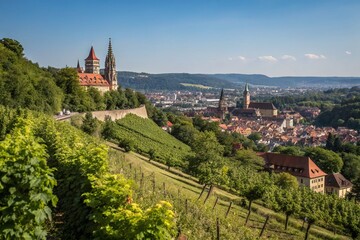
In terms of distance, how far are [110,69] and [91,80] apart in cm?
597

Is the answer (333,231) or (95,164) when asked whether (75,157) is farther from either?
(333,231)

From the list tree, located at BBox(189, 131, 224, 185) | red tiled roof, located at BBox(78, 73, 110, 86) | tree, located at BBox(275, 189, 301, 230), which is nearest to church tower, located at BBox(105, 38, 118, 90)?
red tiled roof, located at BBox(78, 73, 110, 86)

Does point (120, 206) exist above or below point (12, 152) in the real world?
below

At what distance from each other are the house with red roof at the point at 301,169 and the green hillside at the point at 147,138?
16.0 meters

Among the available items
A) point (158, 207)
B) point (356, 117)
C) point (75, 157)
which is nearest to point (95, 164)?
point (75, 157)

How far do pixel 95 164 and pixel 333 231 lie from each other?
1171 inches

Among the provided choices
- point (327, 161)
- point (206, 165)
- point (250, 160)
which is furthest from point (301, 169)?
point (206, 165)

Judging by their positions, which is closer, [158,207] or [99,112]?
[158,207]

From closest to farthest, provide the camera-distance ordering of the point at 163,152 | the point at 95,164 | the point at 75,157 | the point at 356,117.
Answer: the point at 95,164 < the point at 75,157 < the point at 163,152 < the point at 356,117

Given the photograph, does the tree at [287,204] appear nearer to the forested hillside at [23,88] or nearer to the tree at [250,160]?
the tree at [250,160]

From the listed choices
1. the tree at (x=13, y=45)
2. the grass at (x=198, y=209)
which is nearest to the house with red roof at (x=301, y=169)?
the grass at (x=198, y=209)

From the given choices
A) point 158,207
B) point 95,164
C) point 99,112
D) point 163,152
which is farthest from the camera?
point 99,112

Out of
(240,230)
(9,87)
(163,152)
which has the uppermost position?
(9,87)

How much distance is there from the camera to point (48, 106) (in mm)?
44094
